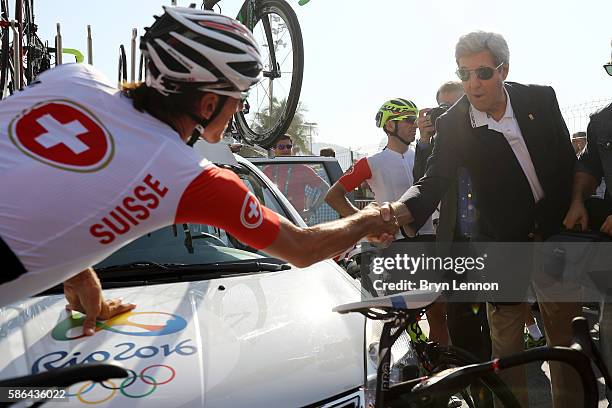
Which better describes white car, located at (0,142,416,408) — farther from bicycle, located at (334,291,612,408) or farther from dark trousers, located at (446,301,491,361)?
dark trousers, located at (446,301,491,361)

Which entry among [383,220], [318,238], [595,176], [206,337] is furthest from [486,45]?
[206,337]

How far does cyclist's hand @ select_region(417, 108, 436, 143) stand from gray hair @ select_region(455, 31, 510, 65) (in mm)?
Result: 2013

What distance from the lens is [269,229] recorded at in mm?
1933

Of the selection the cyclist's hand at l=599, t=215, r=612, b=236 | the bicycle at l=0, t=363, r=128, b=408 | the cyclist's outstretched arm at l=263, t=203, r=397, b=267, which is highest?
the cyclist's outstretched arm at l=263, t=203, r=397, b=267

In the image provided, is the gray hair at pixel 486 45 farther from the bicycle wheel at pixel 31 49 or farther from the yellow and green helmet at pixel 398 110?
the bicycle wheel at pixel 31 49

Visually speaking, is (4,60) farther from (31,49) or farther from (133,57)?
(133,57)

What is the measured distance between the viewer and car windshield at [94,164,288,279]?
301 cm

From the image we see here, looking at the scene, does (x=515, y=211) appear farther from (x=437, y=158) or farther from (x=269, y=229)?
(x=269, y=229)

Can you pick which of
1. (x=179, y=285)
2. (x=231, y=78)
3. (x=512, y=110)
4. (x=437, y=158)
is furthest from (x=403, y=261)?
(x=231, y=78)

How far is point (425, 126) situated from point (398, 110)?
0.27 meters

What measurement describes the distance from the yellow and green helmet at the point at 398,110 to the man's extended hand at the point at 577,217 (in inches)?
86.8

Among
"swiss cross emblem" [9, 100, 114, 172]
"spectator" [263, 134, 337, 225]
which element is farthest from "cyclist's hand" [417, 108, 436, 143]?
"swiss cross emblem" [9, 100, 114, 172]

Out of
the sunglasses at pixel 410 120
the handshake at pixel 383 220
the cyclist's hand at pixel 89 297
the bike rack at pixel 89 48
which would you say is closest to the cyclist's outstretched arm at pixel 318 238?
the handshake at pixel 383 220

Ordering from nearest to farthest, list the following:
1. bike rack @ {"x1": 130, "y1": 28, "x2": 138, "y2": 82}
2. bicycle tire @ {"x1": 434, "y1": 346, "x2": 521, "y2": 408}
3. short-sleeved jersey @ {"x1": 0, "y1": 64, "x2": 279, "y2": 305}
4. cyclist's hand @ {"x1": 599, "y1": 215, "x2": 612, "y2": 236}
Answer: short-sleeved jersey @ {"x1": 0, "y1": 64, "x2": 279, "y2": 305}, bicycle tire @ {"x1": 434, "y1": 346, "x2": 521, "y2": 408}, cyclist's hand @ {"x1": 599, "y1": 215, "x2": 612, "y2": 236}, bike rack @ {"x1": 130, "y1": 28, "x2": 138, "y2": 82}
